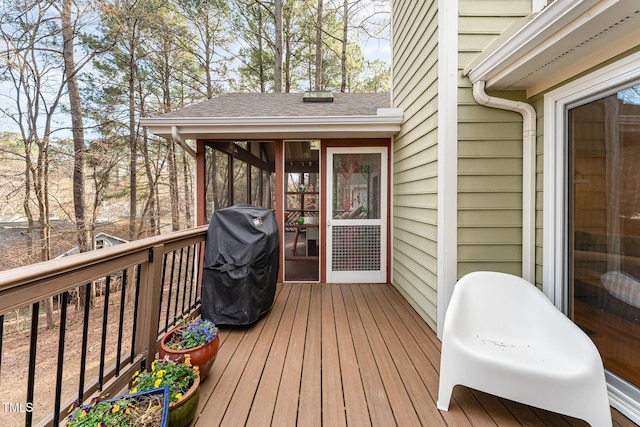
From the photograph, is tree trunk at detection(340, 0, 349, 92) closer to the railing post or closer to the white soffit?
the white soffit

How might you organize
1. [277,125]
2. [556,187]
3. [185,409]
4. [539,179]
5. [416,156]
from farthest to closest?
[277,125] < [416,156] < [539,179] < [556,187] < [185,409]

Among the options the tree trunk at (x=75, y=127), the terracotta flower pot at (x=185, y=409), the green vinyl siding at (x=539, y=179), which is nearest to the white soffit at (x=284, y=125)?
the green vinyl siding at (x=539, y=179)

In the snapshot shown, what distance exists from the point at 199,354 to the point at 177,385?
0.93ft

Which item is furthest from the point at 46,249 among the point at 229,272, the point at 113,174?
Answer: the point at 229,272

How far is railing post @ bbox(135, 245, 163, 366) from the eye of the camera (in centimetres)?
183

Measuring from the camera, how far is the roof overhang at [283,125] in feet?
11.0

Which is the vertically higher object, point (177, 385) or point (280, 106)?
point (280, 106)

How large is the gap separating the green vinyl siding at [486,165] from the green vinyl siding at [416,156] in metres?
0.23

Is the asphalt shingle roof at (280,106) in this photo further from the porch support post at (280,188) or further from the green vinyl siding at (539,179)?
the green vinyl siding at (539,179)

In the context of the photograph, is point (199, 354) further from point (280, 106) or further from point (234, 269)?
point (280, 106)

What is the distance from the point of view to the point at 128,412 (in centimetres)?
115

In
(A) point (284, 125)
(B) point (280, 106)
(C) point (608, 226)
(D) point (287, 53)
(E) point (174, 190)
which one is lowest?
(C) point (608, 226)

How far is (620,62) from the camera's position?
149 centimetres

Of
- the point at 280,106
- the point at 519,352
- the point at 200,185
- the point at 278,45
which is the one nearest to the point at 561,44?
the point at 519,352
